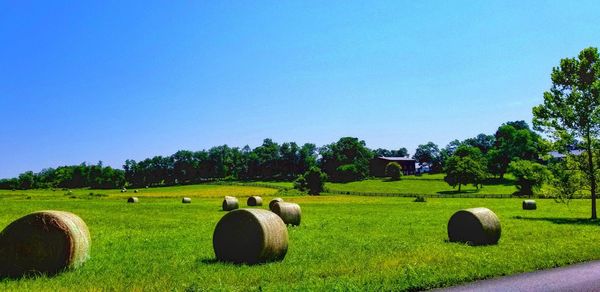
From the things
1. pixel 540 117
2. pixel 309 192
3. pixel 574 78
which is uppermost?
pixel 574 78

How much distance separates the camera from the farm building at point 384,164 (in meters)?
176

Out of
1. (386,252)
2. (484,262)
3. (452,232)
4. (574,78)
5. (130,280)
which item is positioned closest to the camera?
(130,280)

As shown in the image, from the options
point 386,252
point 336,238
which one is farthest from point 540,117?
point 386,252

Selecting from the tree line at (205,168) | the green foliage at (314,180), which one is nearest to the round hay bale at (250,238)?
the green foliage at (314,180)

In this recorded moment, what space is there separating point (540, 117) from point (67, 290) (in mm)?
36131

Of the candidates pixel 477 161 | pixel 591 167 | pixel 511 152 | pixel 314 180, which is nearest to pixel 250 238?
pixel 591 167

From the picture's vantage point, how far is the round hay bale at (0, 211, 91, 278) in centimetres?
1366

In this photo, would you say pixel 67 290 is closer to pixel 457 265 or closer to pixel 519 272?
pixel 457 265

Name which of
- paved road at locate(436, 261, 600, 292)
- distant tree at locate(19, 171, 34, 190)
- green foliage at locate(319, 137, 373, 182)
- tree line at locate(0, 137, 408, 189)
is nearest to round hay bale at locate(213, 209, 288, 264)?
paved road at locate(436, 261, 600, 292)

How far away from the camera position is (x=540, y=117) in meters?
37.9

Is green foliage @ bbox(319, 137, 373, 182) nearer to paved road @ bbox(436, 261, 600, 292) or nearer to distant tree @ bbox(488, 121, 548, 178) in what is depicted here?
distant tree @ bbox(488, 121, 548, 178)

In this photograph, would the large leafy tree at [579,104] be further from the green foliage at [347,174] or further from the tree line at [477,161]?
the green foliage at [347,174]

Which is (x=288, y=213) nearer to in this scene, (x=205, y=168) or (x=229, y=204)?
(x=229, y=204)

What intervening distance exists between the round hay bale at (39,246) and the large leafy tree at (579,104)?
114ft
